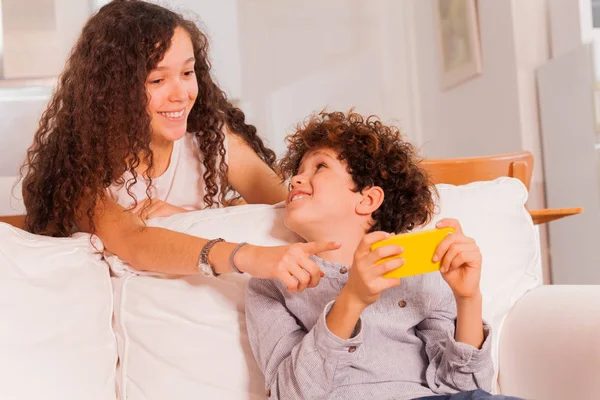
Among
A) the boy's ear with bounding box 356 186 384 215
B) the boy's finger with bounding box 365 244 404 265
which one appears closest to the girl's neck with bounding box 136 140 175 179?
the boy's ear with bounding box 356 186 384 215

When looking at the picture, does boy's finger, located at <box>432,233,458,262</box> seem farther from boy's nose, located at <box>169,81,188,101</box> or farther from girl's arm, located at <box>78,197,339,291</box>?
boy's nose, located at <box>169,81,188,101</box>

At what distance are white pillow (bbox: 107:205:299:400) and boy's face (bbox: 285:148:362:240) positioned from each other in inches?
6.2

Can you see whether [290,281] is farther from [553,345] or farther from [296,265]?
[553,345]

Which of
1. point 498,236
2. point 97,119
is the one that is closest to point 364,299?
point 498,236

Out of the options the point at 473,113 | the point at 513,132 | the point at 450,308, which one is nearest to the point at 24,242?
the point at 450,308

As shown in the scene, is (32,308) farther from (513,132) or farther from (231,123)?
(513,132)

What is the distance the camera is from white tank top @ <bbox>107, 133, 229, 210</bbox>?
Result: 5.98 feet

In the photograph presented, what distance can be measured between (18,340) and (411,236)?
26.2 inches

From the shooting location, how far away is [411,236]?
3.49 feet

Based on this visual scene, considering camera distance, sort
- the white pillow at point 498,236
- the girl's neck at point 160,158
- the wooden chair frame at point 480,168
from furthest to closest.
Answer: the wooden chair frame at point 480,168 < the girl's neck at point 160,158 < the white pillow at point 498,236

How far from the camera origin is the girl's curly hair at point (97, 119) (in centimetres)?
160

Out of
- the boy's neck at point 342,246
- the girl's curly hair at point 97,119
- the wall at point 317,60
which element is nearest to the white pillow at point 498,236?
the boy's neck at point 342,246

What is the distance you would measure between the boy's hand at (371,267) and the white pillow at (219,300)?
35 centimetres

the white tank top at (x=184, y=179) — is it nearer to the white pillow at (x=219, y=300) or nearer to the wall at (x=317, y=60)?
the white pillow at (x=219, y=300)
